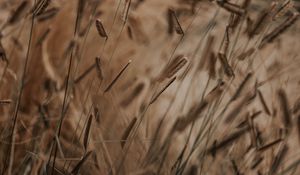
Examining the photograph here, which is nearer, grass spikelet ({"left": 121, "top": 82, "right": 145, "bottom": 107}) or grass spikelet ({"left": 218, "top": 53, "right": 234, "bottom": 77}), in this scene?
grass spikelet ({"left": 218, "top": 53, "right": 234, "bottom": 77})

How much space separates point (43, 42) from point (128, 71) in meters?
0.23

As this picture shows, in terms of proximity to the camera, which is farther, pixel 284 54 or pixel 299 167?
pixel 284 54

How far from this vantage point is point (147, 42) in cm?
151

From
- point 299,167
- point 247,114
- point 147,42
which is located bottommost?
point 299,167

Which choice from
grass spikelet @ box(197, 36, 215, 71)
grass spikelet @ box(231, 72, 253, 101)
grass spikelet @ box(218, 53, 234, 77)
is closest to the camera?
grass spikelet @ box(218, 53, 234, 77)

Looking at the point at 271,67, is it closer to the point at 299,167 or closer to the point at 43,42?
the point at 299,167

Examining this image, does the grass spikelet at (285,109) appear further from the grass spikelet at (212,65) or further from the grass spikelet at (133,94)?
the grass spikelet at (133,94)

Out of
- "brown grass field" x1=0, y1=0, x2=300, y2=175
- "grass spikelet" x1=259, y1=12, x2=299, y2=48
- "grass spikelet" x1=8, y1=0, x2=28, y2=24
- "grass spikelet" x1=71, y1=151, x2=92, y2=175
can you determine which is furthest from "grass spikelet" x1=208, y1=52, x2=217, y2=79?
"grass spikelet" x1=8, y1=0, x2=28, y2=24

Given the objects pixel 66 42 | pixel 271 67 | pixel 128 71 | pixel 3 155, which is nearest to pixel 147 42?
pixel 128 71

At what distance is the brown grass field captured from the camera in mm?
1325

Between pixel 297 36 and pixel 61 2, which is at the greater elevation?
pixel 61 2

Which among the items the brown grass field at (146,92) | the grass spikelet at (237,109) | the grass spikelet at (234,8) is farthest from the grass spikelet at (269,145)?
the grass spikelet at (234,8)

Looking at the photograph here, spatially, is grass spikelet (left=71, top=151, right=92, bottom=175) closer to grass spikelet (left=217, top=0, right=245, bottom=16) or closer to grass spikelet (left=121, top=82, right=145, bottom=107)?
grass spikelet (left=121, top=82, right=145, bottom=107)

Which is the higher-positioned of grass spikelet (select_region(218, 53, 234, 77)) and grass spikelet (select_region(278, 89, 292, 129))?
grass spikelet (select_region(218, 53, 234, 77))
